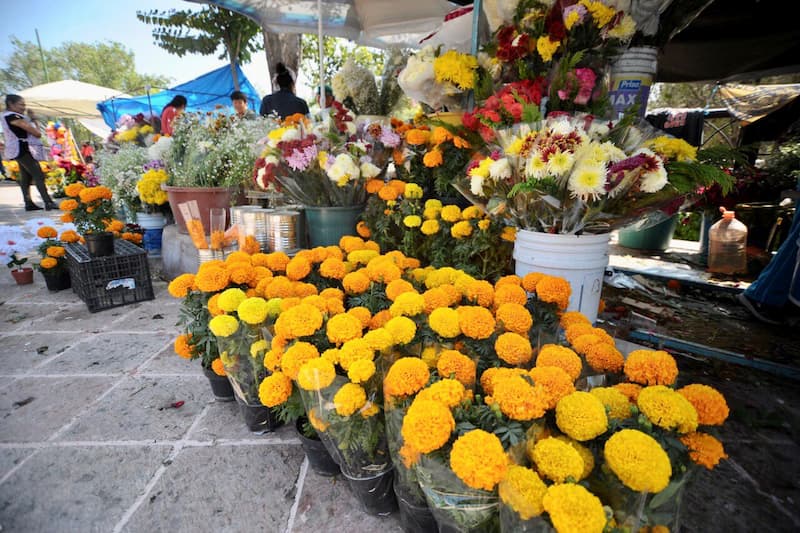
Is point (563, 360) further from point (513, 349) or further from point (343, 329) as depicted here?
point (343, 329)

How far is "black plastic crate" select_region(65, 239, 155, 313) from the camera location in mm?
3365

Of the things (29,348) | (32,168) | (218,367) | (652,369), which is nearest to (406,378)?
(652,369)

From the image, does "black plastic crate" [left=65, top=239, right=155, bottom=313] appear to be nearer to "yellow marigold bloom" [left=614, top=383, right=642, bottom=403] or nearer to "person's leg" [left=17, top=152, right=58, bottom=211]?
"yellow marigold bloom" [left=614, top=383, right=642, bottom=403]

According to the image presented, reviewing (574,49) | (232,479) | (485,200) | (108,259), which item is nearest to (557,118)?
(485,200)

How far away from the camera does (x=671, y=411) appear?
833 mm

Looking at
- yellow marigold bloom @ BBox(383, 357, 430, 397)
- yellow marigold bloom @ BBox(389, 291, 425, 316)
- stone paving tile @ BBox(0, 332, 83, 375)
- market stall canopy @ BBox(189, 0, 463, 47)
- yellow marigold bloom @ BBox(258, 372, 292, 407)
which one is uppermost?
market stall canopy @ BBox(189, 0, 463, 47)

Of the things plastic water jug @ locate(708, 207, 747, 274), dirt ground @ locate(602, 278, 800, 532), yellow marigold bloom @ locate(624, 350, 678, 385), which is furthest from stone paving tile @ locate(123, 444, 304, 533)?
plastic water jug @ locate(708, 207, 747, 274)

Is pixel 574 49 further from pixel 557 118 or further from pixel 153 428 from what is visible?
pixel 153 428

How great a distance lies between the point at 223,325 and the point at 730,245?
5.69 meters

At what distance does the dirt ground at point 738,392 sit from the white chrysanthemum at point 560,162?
999 millimetres

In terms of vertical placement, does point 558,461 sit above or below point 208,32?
below

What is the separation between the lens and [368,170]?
2.47 meters

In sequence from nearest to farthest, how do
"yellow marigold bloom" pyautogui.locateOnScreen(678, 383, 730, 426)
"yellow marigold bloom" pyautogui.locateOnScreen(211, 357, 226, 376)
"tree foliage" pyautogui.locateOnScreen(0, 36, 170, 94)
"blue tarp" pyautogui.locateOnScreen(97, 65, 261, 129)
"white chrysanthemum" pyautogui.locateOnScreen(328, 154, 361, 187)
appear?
"yellow marigold bloom" pyautogui.locateOnScreen(678, 383, 730, 426)
"yellow marigold bloom" pyautogui.locateOnScreen(211, 357, 226, 376)
"white chrysanthemum" pyautogui.locateOnScreen(328, 154, 361, 187)
"blue tarp" pyautogui.locateOnScreen(97, 65, 261, 129)
"tree foliage" pyautogui.locateOnScreen(0, 36, 170, 94)

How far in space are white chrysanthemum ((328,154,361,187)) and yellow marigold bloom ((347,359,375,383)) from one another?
58.2 inches
